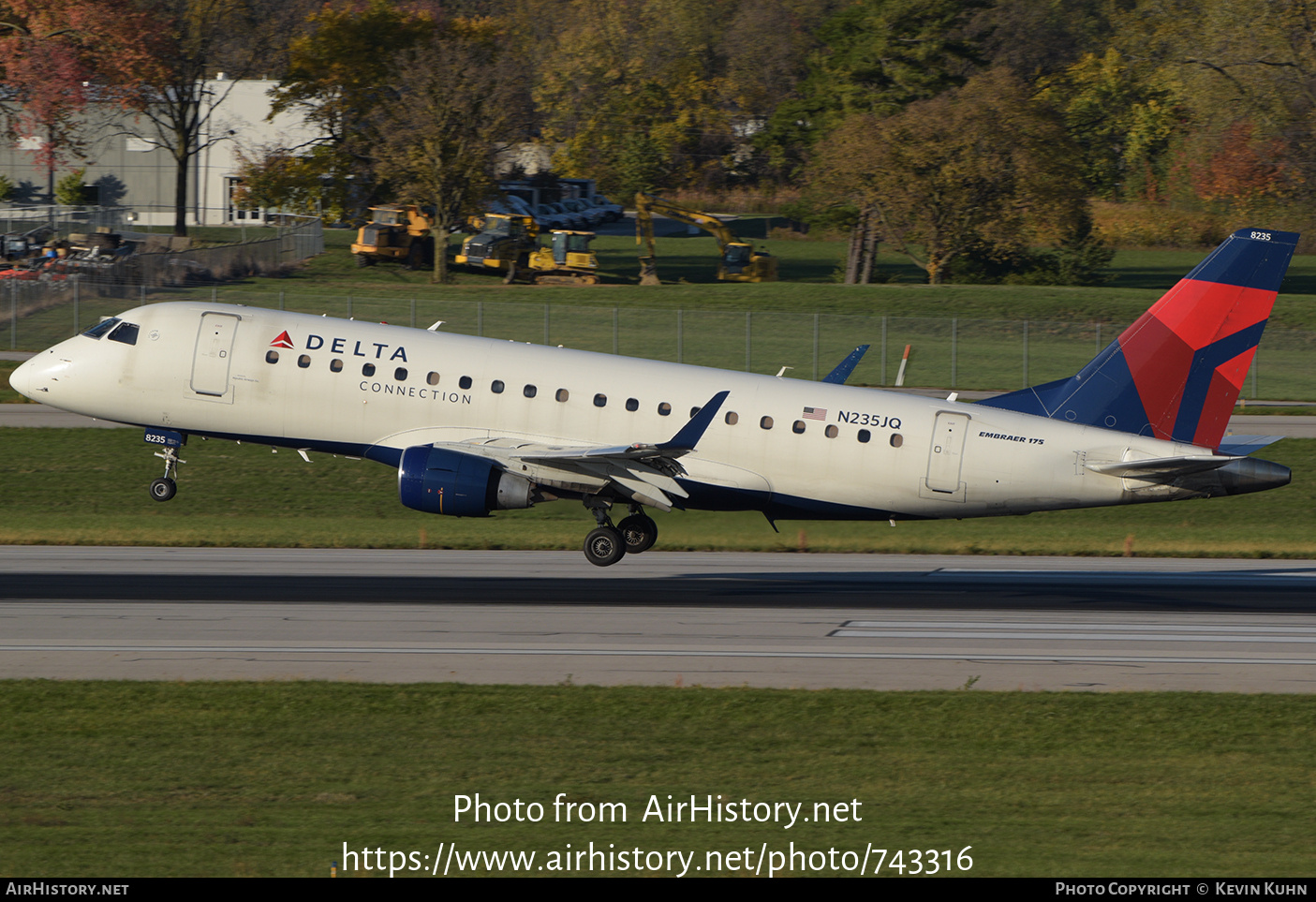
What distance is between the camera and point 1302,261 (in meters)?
113

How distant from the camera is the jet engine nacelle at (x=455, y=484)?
85.8 ft

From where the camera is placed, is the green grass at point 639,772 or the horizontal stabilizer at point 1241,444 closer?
the green grass at point 639,772

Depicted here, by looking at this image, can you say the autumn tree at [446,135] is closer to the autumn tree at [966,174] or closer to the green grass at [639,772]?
the autumn tree at [966,174]

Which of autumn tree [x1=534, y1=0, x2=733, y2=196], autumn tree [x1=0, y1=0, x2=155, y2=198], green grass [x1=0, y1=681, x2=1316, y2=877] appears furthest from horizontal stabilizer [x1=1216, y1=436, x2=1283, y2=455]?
autumn tree [x1=534, y1=0, x2=733, y2=196]

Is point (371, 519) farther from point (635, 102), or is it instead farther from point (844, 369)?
point (635, 102)

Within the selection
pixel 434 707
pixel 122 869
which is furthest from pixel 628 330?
pixel 122 869

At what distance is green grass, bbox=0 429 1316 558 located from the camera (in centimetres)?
3578

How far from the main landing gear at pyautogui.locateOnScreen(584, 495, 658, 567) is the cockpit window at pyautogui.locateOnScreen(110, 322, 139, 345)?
10.1 m

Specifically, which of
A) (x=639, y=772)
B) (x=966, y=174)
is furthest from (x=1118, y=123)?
(x=639, y=772)

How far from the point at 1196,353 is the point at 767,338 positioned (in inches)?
1568

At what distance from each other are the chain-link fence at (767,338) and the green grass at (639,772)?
143ft

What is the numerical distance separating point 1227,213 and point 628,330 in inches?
2100

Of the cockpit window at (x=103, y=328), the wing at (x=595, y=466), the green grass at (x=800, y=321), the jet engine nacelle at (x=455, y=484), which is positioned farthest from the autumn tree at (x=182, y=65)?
the jet engine nacelle at (x=455, y=484)

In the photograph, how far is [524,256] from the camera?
88625mm
